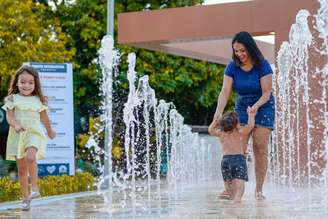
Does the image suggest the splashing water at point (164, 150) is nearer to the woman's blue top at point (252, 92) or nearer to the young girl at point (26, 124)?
the young girl at point (26, 124)

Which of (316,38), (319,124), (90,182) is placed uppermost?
(316,38)

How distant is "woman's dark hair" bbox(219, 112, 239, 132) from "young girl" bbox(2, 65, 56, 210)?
1524 millimetres

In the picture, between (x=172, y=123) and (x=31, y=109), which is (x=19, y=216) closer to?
(x=31, y=109)

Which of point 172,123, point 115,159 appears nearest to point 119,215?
point 172,123

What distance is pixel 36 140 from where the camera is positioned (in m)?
6.12

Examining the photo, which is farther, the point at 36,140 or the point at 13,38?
the point at 13,38

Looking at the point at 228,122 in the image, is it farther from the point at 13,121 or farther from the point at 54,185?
the point at 54,185

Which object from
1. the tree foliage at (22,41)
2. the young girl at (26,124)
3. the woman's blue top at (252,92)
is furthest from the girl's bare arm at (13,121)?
the tree foliage at (22,41)

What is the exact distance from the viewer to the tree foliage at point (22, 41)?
20.7m

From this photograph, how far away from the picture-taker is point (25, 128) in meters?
6.11

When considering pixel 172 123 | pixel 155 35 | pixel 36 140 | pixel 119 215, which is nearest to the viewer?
pixel 119 215

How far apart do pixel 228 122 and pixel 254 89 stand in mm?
418

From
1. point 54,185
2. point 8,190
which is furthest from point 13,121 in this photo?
point 54,185

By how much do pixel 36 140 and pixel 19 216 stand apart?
99 cm
